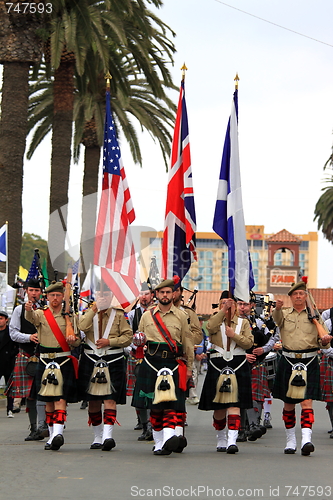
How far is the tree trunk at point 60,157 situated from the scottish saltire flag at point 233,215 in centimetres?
1043

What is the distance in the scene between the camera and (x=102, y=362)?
9.73 m

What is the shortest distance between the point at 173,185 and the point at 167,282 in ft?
11.4

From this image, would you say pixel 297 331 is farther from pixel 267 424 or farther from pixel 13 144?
pixel 13 144

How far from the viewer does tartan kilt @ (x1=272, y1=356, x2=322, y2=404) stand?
31.8 ft

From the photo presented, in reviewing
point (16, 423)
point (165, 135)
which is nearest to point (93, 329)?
point (16, 423)

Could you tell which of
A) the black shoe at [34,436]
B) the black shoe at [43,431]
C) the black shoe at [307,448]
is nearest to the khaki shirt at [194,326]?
the black shoe at [307,448]

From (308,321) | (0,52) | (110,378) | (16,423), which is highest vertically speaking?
(0,52)

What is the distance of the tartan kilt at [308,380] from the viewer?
Result: 9.69 metres

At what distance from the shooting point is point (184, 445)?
9.27 metres

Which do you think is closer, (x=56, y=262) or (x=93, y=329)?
(x=93, y=329)

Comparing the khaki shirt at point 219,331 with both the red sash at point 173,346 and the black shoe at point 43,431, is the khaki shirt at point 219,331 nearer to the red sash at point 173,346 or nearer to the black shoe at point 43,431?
the red sash at point 173,346

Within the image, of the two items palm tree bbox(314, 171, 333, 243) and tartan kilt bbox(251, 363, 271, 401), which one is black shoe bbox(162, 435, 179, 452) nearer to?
tartan kilt bbox(251, 363, 271, 401)

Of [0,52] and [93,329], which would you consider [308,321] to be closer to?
[93,329]

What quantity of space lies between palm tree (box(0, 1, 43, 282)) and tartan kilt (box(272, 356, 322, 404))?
9803 millimetres
